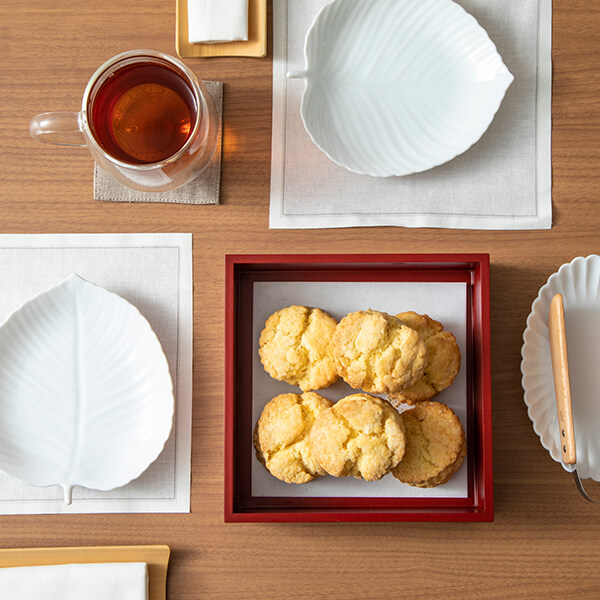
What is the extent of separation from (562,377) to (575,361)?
63 millimetres

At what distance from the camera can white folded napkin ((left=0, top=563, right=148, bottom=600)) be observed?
28.5 inches

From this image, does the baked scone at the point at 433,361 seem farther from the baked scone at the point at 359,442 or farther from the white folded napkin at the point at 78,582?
the white folded napkin at the point at 78,582

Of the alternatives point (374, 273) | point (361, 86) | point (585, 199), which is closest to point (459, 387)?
point (374, 273)

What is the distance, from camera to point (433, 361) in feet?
2.25

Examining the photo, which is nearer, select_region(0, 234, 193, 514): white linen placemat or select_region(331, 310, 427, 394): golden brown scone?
select_region(331, 310, 427, 394): golden brown scone

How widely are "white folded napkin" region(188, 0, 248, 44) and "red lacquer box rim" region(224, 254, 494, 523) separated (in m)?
0.29

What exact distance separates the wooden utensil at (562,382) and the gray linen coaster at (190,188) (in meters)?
0.44

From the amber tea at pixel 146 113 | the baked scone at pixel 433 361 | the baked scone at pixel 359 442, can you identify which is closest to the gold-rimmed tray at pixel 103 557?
the baked scone at pixel 359 442

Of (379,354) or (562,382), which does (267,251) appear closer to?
(379,354)

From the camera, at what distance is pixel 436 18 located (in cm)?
73

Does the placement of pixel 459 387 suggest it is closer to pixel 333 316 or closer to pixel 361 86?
pixel 333 316

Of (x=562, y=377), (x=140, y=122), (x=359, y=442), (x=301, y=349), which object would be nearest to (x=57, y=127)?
(x=140, y=122)

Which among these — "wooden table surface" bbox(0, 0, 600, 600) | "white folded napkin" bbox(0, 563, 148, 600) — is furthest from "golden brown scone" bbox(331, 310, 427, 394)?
"white folded napkin" bbox(0, 563, 148, 600)

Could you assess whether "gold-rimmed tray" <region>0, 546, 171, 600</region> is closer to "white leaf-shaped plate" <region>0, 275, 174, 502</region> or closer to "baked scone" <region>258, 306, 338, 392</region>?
"white leaf-shaped plate" <region>0, 275, 174, 502</region>
